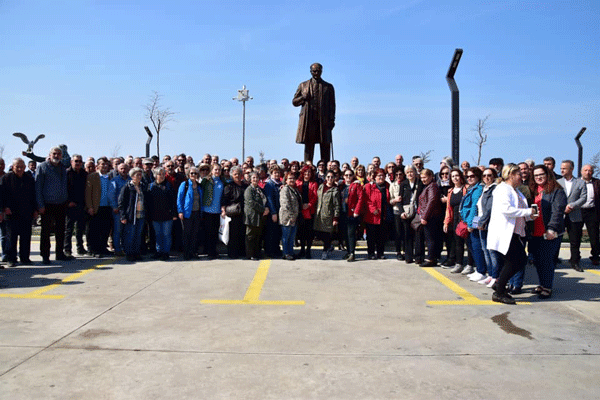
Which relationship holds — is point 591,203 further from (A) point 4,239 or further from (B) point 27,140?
(B) point 27,140

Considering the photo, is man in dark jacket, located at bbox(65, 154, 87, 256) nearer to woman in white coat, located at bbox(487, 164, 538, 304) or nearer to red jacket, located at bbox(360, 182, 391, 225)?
red jacket, located at bbox(360, 182, 391, 225)

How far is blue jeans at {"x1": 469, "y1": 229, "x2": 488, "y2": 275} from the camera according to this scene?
829 cm

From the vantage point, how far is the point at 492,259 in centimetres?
740

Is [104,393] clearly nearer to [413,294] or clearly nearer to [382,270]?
[413,294]

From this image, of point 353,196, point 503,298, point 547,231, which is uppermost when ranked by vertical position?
point 353,196

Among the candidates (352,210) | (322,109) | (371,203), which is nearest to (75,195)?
(352,210)

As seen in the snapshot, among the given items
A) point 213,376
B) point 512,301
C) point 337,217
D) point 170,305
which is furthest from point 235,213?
point 213,376

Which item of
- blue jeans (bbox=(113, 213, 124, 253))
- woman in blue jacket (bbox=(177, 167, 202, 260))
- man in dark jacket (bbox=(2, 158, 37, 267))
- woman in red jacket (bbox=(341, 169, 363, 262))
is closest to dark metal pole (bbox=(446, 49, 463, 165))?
woman in red jacket (bbox=(341, 169, 363, 262))

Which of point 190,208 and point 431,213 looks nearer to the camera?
point 431,213

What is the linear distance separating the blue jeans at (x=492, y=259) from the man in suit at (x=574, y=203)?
2493mm

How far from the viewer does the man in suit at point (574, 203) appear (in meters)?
9.27

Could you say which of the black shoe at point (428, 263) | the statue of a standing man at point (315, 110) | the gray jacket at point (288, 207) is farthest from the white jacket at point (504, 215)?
the statue of a standing man at point (315, 110)

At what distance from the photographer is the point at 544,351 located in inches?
188

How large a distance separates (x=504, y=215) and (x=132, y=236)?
6899 mm
